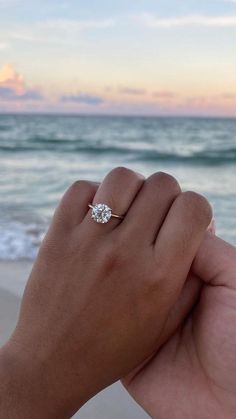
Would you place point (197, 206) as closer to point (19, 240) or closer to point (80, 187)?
point (80, 187)

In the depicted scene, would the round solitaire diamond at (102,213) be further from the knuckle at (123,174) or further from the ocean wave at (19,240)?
the ocean wave at (19,240)

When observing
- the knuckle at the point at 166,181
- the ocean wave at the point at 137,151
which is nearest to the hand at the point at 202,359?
the knuckle at the point at 166,181

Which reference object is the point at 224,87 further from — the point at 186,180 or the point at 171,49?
the point at 186,180

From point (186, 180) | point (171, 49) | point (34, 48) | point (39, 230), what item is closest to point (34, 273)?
point (39, 230)

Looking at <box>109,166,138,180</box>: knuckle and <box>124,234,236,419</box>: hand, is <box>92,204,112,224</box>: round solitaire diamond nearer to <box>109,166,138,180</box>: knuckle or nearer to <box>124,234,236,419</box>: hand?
<box>109,166,138,180</box>: knuckle

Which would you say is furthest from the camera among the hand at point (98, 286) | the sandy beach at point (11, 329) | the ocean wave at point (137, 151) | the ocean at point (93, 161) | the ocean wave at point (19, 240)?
the ocean wave at point (137, 151)
